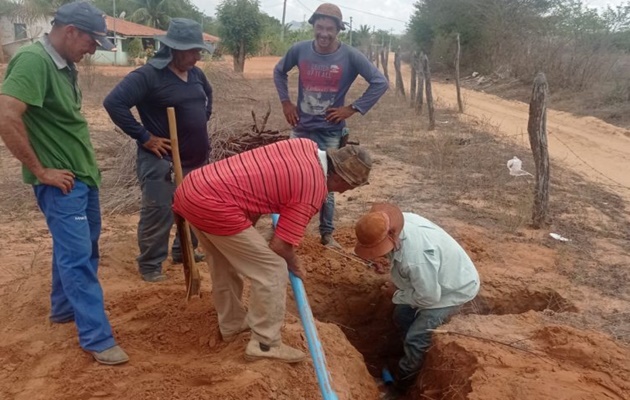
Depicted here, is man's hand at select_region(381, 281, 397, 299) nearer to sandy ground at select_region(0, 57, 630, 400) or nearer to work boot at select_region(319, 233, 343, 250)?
sandy ground at select_region(0, 57, 630, 400)

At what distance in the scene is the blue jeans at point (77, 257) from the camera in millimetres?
2943

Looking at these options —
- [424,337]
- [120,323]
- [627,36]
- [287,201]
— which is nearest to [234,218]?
[287,201]

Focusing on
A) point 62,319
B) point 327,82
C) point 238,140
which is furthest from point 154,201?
point 238,140

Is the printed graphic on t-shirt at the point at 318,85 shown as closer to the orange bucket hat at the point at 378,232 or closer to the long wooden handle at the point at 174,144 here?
the long wooden handle at the point at 174,144

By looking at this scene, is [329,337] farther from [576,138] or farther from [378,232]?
[576,138]

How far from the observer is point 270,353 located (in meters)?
3.00

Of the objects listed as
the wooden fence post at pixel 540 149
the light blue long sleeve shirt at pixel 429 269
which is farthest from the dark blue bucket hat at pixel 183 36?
the wooden fence post at pixel 540 149

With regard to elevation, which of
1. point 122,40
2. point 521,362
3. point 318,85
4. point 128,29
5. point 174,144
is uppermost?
point 128,29

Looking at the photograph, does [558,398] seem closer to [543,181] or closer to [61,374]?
[61,374]

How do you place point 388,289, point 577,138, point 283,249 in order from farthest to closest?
point 577,138
point 388,289
point 283,249

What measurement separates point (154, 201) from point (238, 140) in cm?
→ 378

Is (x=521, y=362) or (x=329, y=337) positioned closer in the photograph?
(x=521, y=362)

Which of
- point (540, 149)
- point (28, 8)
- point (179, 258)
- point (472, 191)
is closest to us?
point (179, 258)

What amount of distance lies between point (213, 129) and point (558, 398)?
582 cm
